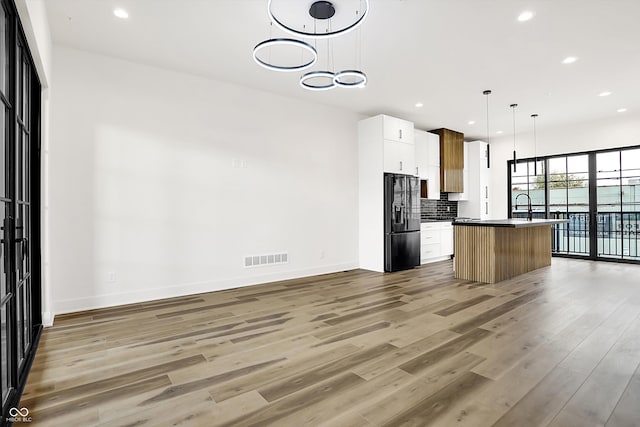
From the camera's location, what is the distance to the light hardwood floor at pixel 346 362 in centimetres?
189

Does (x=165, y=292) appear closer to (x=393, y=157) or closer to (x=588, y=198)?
(x=393, y=157)

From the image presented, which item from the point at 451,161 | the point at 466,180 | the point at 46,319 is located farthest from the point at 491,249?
the point at 46,319

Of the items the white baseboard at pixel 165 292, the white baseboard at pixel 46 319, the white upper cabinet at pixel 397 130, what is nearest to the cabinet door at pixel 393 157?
the white upper cabinet at pixel 397 130

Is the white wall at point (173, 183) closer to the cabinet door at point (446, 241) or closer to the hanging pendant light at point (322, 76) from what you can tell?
the hanging pendant light at point (322, 76)

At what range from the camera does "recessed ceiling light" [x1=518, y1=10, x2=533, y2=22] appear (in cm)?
317

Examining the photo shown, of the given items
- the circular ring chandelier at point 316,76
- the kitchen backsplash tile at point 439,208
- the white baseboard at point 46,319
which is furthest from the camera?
the kitchen backsplash tile at point 439,208

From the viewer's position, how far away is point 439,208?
8.35m

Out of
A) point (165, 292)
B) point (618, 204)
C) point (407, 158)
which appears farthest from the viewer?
point (618, 204)

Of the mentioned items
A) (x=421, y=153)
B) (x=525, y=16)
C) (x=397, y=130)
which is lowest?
(x=421, y=153)

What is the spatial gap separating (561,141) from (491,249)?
425cm

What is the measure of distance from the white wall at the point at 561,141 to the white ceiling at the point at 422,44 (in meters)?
1.36

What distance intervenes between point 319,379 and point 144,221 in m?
3.10
